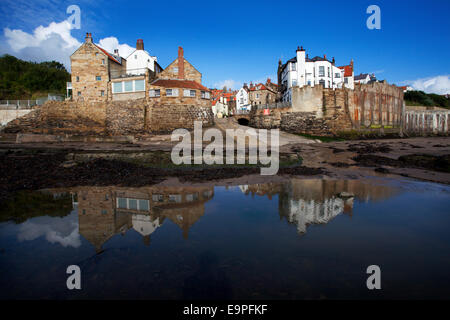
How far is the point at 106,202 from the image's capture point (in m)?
9.54

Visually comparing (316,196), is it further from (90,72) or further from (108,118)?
(90,72)

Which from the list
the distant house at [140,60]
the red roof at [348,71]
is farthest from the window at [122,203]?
the red roof at [348,71]

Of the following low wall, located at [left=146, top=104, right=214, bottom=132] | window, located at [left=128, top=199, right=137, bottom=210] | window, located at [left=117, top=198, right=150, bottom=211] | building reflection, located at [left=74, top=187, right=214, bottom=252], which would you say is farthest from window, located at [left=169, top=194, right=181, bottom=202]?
low wall, located at [left=146, top=104, right=214, bottom=132]

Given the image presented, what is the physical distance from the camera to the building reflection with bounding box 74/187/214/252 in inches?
275

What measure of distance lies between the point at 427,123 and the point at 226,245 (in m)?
41.2

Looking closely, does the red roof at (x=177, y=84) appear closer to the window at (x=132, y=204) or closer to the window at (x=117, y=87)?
the window at (x=117, y=87)

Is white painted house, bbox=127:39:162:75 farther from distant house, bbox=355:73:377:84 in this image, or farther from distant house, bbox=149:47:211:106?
distant house, bbox=355:73:377:84

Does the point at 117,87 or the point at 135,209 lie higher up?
the point at 117,87

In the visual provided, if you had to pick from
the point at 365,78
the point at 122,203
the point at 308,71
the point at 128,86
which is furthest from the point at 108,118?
the point at 365,78

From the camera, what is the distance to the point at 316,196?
33.4 ft

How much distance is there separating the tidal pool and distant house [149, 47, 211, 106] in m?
23.2

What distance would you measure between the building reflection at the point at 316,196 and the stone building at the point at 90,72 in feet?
103

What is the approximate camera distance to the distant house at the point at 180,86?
104ft
